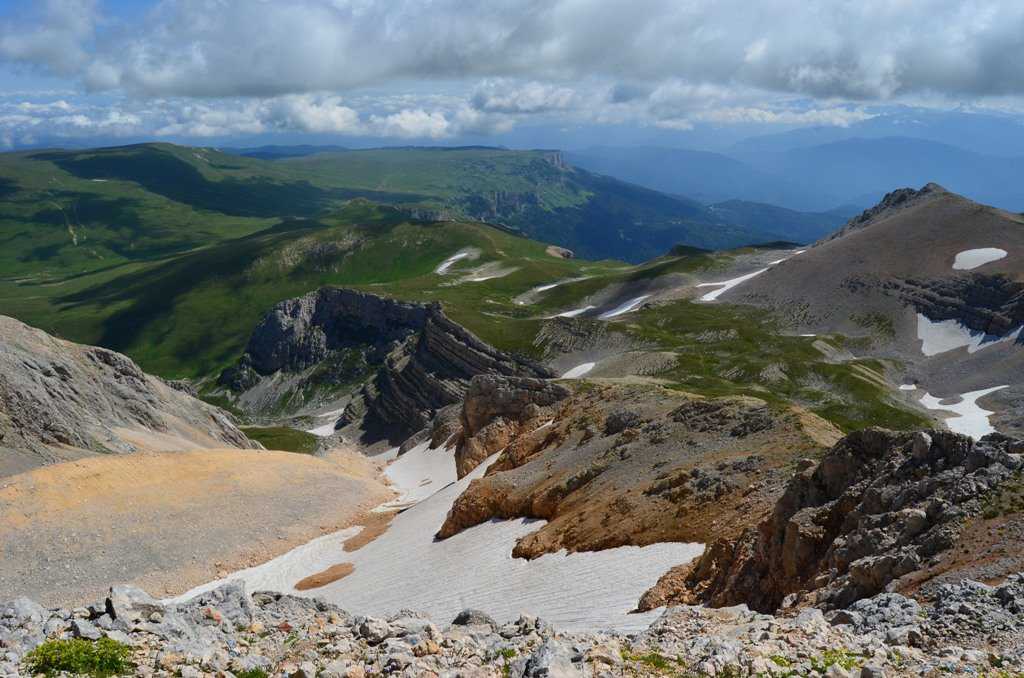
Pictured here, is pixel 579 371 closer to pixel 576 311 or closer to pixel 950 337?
pixel 576 311

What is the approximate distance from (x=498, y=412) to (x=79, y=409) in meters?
34.6

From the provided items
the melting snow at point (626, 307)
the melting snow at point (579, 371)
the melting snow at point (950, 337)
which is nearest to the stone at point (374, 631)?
the melting snow at point (579, 371)

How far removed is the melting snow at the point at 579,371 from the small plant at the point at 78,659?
100 meters

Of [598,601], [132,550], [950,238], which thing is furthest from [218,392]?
[598,601]

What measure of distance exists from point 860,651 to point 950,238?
550ft

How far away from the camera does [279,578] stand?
150 feet

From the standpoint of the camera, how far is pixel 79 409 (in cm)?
6134

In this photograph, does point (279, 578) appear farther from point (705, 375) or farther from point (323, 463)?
point (705, 375)

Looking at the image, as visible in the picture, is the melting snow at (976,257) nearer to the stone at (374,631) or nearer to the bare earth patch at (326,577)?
the bare earth patch at (326,577)

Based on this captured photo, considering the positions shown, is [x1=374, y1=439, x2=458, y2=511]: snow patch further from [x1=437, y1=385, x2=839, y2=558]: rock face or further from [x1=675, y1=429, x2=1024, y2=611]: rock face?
[x1=675, y1=429, x2=1024, y2=611]: rock face

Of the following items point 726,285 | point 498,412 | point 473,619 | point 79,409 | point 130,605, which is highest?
point 130,605

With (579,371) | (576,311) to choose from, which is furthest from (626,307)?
(579,371)

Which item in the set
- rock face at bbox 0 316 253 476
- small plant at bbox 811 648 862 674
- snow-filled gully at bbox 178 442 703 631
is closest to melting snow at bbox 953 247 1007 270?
snow-filled gully at bbox 178 442 703 631

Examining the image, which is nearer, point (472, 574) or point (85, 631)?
point (85, 631)
